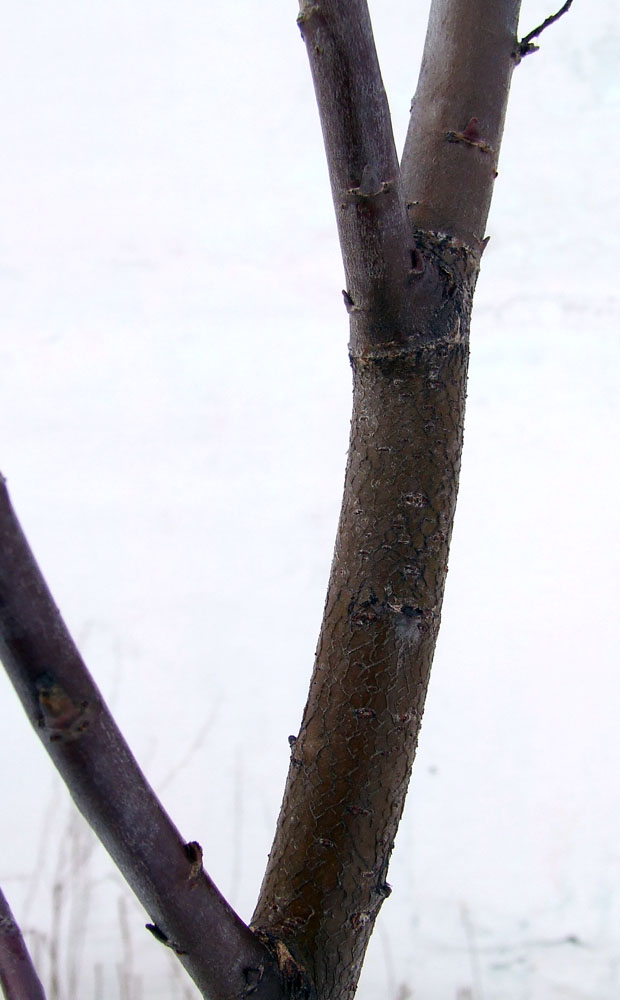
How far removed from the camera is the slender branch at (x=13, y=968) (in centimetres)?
27

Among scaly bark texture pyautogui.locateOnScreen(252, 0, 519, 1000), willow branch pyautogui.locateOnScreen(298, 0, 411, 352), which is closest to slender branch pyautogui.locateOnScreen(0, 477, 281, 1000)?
scaly bark texture pyautogui.locateOnScreen(252, 0, 519, 1000)

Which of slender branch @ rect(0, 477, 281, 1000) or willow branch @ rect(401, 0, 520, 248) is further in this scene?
willow branch @ rect(401, 0, 520, 248)

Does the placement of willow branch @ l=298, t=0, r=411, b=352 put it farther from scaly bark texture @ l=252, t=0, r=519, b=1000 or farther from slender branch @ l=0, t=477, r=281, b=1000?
slender branch @ l=0, t=477, r=281, b=1000

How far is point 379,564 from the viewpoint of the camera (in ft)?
0.92

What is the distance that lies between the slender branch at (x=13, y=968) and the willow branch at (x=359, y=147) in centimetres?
22

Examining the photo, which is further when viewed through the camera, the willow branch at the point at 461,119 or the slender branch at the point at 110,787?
the willow branch at the point at 461,119

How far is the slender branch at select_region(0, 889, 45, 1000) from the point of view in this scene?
267mm

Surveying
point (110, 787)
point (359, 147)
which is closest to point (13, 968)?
point (110, 787)

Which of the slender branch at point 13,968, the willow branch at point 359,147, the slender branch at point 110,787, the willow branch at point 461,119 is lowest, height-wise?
the slender branch at point 13,968

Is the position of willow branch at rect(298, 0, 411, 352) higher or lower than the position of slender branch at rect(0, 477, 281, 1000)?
higher

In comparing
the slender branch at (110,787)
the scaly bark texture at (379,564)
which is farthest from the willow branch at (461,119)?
the slender branch at (110,787)

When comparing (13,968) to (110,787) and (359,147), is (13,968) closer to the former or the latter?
(110,787)

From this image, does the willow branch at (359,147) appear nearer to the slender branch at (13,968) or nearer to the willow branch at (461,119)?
the willow branch at (461,119)

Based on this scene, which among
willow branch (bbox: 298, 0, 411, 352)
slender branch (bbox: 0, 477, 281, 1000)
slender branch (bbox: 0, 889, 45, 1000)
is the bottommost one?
slender branch (bbox: 0, 889, 45, 1000)
